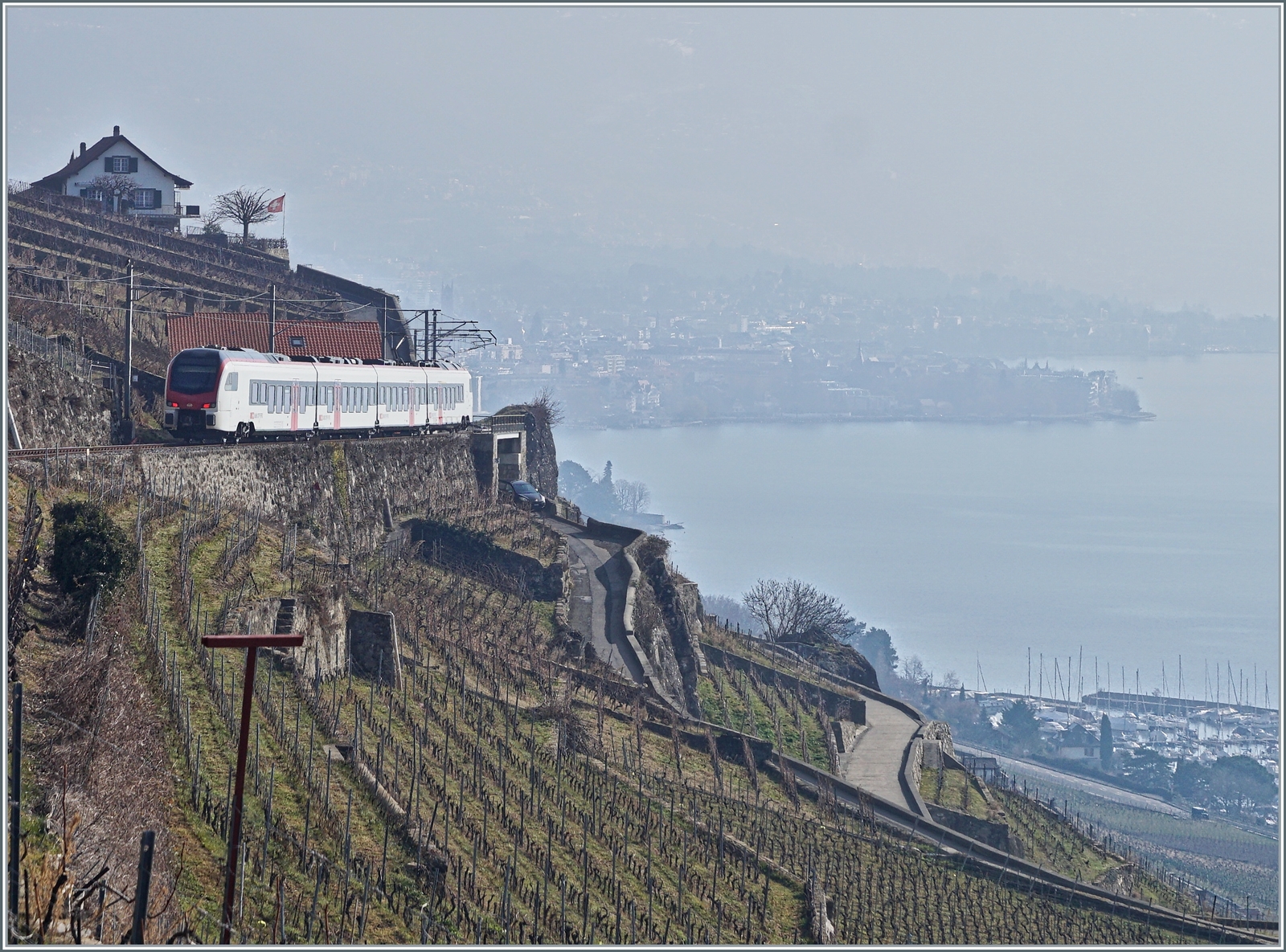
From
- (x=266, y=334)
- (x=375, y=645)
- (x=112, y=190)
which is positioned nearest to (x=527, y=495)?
(x=266, y=334)

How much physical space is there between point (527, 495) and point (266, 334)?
11.5 m

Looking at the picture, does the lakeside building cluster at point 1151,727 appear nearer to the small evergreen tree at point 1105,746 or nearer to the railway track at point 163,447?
the small evergreen tree at point 1105,746

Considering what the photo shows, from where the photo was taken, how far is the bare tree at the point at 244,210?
8044cm

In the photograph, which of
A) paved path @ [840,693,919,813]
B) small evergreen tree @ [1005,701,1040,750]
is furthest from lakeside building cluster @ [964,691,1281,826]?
paved path @ [840,693,919,813]

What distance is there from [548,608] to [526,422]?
26.2 meters

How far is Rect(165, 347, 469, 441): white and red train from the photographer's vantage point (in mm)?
36500

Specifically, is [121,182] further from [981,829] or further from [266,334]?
[981,829]

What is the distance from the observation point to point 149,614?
21.8m

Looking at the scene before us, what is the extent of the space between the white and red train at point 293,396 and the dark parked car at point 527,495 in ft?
Answer: 14.7

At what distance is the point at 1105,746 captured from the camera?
321ft

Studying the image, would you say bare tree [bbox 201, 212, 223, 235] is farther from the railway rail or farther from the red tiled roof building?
the railway rail

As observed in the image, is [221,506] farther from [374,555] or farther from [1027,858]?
[1027,858]

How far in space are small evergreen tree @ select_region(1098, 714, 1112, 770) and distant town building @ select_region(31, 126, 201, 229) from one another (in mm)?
60853

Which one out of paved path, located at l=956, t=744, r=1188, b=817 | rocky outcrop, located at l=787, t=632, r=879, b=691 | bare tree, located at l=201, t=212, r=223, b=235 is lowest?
paved path, located at l=956, t=744, r=1188, b=817
